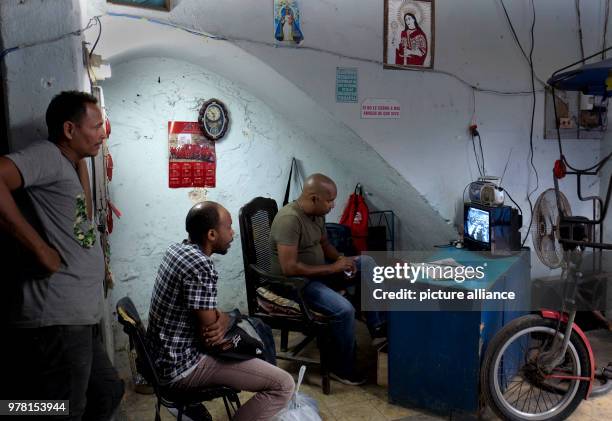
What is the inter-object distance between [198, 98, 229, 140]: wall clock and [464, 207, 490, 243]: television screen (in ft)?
6.01

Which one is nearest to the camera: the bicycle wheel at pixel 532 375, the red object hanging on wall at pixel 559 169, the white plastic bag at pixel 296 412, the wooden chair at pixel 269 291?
the white plastic bag at pixel 296 412

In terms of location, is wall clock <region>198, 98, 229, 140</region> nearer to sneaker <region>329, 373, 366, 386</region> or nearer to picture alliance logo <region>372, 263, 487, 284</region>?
picture alliance logo <region>372, 263, 487, 284</region>

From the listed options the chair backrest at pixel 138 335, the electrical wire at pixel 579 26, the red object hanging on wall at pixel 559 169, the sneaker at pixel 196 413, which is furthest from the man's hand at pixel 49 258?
the electrical wire at pixel 579 26

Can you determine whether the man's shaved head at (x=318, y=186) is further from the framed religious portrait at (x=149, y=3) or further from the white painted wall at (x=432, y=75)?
the framed religious portrait at (x=149, y=3)

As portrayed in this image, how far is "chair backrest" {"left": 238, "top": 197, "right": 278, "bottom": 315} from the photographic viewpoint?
120 inches

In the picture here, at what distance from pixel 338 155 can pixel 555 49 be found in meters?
1.84

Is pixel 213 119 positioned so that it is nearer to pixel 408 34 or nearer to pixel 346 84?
pixel 346 84

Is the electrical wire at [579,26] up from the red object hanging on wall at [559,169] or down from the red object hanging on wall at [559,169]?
up

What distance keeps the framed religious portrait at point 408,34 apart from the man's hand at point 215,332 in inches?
84.9

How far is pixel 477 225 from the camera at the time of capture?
10.7 feet

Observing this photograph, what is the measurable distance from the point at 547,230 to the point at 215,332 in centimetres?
246

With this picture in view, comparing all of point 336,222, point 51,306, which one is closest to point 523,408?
point 336,222

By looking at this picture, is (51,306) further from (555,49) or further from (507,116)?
(555,49)

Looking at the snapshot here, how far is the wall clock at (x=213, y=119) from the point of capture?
362cm
